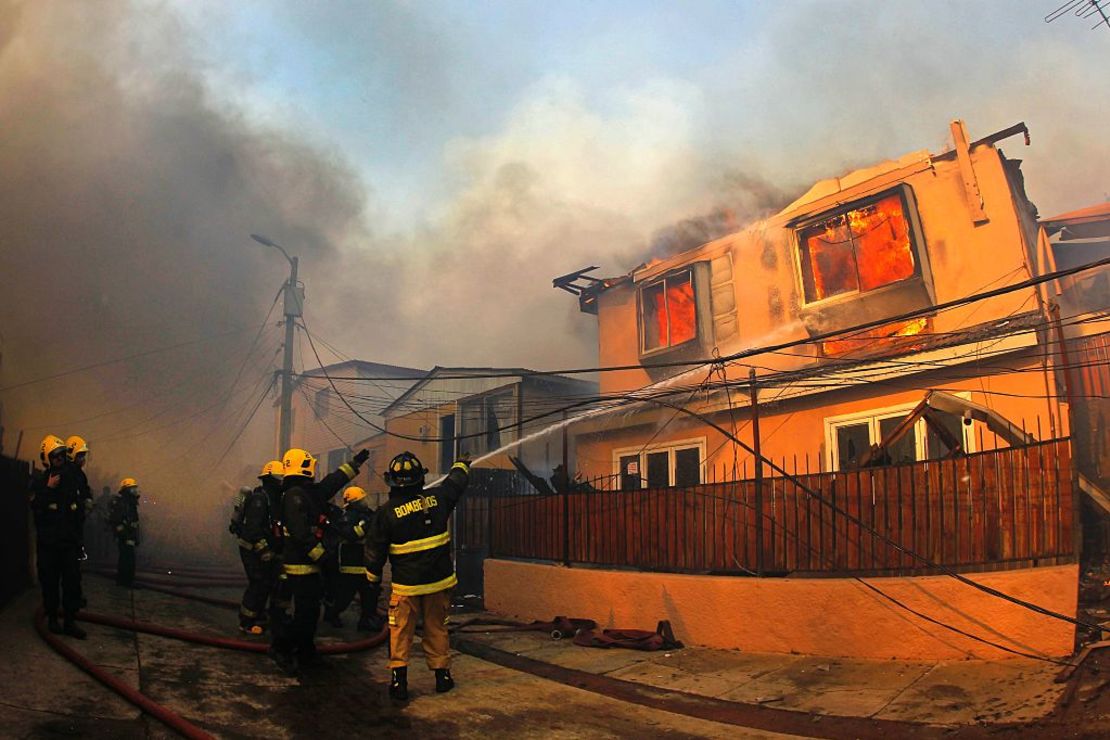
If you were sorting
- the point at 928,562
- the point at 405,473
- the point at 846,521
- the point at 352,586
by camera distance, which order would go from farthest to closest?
the point at 352,586, the point at 846,521, the point at 928,562, the point at 405,473

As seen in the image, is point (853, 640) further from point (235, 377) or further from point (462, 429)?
point (235, 377)

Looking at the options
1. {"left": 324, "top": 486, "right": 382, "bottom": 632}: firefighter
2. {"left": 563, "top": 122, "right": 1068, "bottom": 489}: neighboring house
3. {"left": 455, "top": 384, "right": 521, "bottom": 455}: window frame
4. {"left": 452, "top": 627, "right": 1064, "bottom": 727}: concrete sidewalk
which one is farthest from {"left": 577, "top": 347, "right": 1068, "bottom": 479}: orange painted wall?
{"left": 324, "top": 486, "right": 382, "bottom": 632}: firefighter

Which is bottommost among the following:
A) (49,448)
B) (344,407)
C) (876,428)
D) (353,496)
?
(353,496)

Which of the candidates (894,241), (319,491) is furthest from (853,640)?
(894,241)

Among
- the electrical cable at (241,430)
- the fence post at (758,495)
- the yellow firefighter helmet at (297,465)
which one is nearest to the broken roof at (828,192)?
the fence post at (758,495)

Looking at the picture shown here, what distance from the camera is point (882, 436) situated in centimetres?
1066

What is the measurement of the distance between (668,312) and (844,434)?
4568 millimetres

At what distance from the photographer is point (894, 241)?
11547 millimetres

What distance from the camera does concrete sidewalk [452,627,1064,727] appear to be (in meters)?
4.76

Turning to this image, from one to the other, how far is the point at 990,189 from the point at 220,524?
24105 mm

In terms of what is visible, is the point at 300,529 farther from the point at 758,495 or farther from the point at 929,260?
the point at 929,260

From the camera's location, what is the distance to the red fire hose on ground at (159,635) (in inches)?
161

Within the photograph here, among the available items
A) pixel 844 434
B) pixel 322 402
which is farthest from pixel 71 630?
pixel 322 402

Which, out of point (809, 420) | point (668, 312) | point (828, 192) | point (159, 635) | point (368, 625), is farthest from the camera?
point (668, 312)
